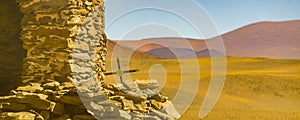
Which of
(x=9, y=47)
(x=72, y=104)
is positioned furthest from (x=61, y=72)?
(x=9, y=47)

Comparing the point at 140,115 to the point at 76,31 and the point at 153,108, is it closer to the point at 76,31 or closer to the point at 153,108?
the point at 153,108

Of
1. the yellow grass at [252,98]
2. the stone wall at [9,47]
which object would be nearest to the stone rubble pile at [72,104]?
the stone wall at [9,47]

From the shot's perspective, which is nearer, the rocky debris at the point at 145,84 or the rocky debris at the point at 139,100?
the rocky debris at the point at 139,100

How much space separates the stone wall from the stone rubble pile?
3.44 ft

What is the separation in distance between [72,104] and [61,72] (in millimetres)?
882

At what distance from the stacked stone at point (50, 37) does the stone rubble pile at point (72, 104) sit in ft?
1.04

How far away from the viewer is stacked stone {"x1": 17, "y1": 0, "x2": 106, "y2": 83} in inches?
285

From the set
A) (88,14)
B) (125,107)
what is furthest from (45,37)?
(125,107)

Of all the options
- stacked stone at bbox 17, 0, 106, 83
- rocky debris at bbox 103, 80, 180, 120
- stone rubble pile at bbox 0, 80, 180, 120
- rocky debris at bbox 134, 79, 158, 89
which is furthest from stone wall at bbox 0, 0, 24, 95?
rocky debris at bbox 134, 79, 158, 89

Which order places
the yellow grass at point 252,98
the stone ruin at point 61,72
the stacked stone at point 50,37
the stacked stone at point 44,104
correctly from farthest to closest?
the yellow grass at point 252,98 → the stacked stone at point 50,37 → the stone ruin at point 61,72 → the stacked stone at point 44,104

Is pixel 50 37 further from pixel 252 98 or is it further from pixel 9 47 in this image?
pixel 252 98

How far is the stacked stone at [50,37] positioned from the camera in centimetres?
725

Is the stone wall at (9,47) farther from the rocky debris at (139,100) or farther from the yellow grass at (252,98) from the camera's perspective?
the yellow grass at (252,98)

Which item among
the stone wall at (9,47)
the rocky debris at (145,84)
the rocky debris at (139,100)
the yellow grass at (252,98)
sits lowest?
the yellow grass at (252,98)
